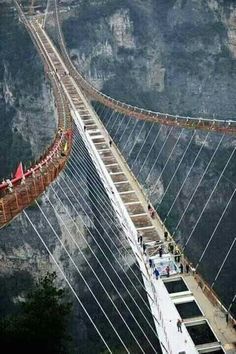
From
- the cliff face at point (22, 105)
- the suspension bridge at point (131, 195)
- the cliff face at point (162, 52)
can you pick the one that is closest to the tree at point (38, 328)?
the suspension bridge at point (131, 195)

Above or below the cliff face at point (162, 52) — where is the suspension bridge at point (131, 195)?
below

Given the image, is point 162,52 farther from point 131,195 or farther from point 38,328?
point 38,328

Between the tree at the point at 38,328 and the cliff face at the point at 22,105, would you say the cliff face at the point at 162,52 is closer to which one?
the cliff face at the point at 22,105

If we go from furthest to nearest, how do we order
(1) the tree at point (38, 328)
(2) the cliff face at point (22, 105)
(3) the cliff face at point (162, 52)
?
(3) the cliff face at point (162, 52), (2) the cliff face at point (22, 105), (1) the tree at point (38, 328)

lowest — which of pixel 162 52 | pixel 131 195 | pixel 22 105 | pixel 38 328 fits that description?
pixel 38 328

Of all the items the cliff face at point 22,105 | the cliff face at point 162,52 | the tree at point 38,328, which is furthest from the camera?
the cliff face at point 162,52

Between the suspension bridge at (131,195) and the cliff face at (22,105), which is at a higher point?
the cliff face at (22,105)

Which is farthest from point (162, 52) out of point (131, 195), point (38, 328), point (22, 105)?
point (38, 328)

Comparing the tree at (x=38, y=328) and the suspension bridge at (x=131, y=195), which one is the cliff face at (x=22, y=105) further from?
the tree at (x=38, y=328)

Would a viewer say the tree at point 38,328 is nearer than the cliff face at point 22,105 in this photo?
Yes

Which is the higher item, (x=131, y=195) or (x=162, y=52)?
(x=162, y=52)
